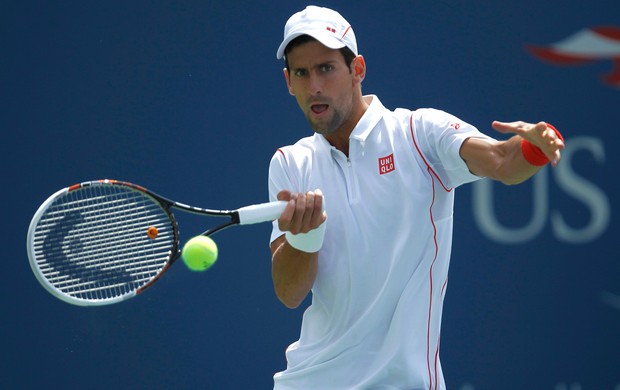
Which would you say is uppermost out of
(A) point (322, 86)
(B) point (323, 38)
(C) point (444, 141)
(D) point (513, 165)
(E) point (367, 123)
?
(B) point (323, 38)

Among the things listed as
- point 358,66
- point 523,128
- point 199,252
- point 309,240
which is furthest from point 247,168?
point 523,128

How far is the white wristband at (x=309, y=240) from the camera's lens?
11.5 feet

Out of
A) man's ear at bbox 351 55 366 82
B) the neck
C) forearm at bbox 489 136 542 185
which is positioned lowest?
forearm at bbox 489 136 542 185

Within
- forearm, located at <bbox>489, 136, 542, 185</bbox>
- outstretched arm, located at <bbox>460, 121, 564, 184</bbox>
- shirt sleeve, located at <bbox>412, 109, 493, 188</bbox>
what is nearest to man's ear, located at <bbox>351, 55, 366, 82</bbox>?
shirt sleeve, located at <bbox>412, 109, 493, 188</bbox>

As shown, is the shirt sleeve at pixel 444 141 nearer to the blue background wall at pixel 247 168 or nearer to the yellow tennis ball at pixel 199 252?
the yellow tennis ball at pixel 199 252

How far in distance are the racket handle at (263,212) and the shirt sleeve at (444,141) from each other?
1.80 ft

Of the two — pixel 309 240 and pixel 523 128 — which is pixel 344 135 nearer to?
pixel 309 240

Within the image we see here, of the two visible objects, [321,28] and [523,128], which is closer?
[523,128]

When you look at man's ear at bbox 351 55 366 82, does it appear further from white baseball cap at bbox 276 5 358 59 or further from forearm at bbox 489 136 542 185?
forearm at bbox 489 136 542 185

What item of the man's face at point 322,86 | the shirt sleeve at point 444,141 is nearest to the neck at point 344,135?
the man's face at point 322,86

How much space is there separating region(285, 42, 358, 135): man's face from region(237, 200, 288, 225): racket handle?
0.42 m

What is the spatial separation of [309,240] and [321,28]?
74cm

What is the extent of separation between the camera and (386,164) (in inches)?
146

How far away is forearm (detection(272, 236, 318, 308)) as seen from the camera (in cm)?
363
